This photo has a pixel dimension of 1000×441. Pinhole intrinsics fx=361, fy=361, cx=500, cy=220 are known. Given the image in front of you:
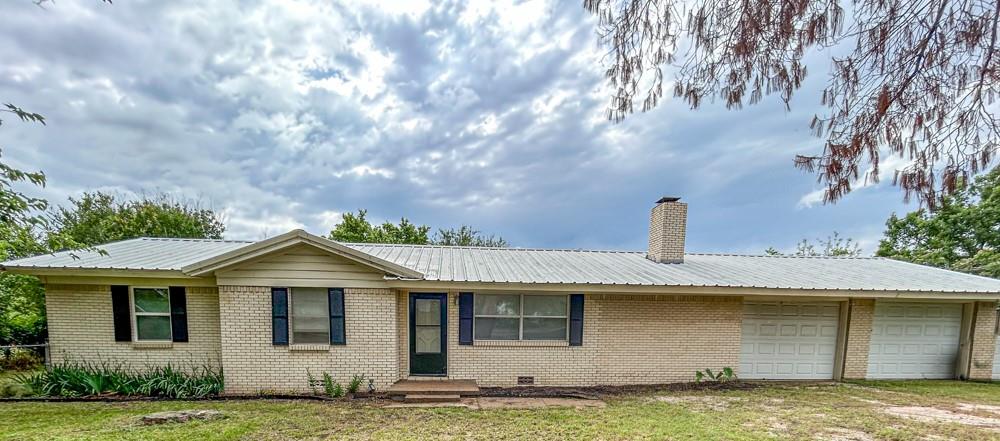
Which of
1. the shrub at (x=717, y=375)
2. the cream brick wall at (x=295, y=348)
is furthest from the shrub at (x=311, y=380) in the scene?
the shrub at (x=717, y=375)

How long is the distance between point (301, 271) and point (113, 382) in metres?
4.23

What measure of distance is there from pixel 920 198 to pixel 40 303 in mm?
18194

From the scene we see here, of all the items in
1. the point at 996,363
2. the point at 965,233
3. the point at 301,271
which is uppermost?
the point at 965,233

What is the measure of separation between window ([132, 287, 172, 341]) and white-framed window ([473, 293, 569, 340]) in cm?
617

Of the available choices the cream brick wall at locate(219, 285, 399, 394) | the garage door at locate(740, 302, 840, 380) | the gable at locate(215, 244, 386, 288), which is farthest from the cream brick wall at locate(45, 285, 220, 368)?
the garage door at locate(740, 302, 840, 380)

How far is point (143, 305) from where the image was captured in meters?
7.21

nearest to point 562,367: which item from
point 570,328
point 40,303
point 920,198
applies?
point 570,328

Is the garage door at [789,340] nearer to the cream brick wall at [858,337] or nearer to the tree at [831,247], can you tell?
the cream brick wall at [858,337]

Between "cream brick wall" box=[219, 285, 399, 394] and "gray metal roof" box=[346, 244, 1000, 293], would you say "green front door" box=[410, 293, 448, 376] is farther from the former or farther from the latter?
"gray metal roof" box=[346, 244, 1000, 293]

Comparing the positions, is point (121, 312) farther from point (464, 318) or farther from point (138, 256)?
point (464, 318)

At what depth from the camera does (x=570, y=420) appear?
552cm

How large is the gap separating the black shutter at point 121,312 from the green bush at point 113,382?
613 mm

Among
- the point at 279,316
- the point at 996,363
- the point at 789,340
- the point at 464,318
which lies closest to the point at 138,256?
the point at 279,316

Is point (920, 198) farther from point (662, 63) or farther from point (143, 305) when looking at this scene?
point (143, 305)
